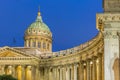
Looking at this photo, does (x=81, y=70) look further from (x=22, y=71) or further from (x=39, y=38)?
(x=39, y=38)

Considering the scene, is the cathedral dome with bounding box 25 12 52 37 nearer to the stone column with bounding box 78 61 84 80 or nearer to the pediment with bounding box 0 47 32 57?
the pediment with bounding box 0 47 32 57

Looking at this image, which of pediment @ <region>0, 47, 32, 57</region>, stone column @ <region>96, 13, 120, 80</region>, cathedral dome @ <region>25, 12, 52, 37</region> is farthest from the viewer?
cathedral dome @ <region>25, 12, 52, 37</region>

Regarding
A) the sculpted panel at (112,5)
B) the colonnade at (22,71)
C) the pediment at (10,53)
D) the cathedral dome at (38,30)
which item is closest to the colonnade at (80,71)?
the colonnade at (22,71)

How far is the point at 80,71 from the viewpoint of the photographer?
9412cm

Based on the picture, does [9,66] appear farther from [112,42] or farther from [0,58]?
[112,42]

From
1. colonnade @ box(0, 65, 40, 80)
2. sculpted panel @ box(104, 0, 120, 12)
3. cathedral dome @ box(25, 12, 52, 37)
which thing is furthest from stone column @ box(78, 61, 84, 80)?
cathedral dome @ box(25, 12, 52, 37)

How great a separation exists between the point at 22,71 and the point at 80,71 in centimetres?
2501

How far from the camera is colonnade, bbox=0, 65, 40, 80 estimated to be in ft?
374

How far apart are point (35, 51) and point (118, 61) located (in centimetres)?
7193

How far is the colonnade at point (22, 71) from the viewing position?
11412 cm

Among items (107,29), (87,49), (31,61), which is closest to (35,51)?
(31,61)

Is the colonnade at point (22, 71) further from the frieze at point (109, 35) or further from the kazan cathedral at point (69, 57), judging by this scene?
the frieze at point (109, 35)

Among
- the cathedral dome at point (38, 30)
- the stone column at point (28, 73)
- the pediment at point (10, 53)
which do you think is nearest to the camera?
the pediment at point (10, 53)

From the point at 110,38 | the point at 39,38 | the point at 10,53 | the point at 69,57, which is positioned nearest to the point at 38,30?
the point at 39,38
